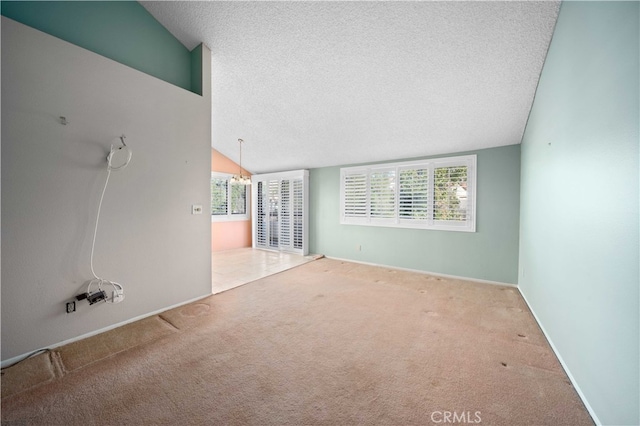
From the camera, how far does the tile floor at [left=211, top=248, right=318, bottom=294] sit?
3.72 m

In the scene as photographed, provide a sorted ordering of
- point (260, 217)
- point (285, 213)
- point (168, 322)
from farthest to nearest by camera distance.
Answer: point (260, 217)
point (285, 213)
point (168, 322)

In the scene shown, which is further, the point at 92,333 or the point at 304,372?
the point at 92,333

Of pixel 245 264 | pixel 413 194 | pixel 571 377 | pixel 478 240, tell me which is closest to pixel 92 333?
pixel 245 264

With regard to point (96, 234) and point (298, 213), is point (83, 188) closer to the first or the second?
point (96, 234)

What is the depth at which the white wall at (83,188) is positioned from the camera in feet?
5.64

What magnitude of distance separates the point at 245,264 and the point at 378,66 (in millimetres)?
4160

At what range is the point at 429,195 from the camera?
13.6 feet

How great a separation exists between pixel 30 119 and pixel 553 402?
417 centimetres

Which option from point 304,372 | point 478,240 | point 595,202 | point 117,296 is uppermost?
point 595,202

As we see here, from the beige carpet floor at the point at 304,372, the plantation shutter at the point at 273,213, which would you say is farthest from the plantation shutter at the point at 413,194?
the plantation shutter at the point at 273,213

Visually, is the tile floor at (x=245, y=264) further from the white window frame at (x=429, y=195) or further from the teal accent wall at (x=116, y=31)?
the teal accent wall at (x=116, y=31)

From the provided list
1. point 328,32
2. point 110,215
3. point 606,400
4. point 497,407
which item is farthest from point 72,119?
point 606,400

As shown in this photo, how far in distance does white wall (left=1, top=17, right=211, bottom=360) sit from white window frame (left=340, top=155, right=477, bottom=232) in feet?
10.6

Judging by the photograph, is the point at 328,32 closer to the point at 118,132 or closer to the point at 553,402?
the point at 118,132
